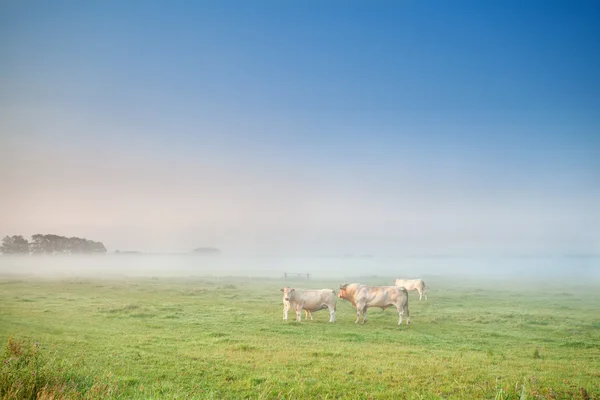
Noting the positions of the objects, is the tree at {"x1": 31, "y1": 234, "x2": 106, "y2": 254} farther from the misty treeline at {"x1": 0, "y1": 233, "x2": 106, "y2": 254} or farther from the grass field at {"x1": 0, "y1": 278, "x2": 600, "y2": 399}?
the grass field at {"x1": 0, "y1": 278, "x2": 600, "y2": 399}

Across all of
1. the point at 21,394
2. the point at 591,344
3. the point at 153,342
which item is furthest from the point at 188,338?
the point at 591,344

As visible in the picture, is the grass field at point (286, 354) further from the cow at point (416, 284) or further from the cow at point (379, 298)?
the cow at point (416, 284)

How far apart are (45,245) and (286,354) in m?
133

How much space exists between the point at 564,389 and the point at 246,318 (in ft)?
57.6

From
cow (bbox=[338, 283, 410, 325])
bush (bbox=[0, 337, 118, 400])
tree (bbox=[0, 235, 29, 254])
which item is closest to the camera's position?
bush (bbox=[0, 337, 118, 400])

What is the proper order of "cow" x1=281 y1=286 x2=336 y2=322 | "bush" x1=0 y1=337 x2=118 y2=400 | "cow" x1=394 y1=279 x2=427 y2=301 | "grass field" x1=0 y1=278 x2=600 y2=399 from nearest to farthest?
"bush" x1=0 y1=337 x2=118 y2=400 → "grass field" x1=0 y1=278 x2=600 y2=399 → "cow" x1=281 y1=286 x2=336 y2=322 → "cow" x1=394 y1=279 x2=427 y2=301

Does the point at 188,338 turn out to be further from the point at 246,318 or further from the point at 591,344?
the point at 591,344

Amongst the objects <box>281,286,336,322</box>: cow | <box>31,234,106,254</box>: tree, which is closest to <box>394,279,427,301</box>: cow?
<box>281,286,336,322</box>: cow

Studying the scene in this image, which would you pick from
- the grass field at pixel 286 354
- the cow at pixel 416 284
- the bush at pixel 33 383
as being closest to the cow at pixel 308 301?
the grass field at pixel 286 354

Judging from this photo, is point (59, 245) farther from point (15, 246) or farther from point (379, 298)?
point (379, 298)

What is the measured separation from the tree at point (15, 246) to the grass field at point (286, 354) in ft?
359

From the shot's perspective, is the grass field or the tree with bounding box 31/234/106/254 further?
the tree with bounding box 31/234/106/254

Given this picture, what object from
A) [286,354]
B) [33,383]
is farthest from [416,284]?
[33,383]

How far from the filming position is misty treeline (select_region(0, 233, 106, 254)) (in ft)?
378
